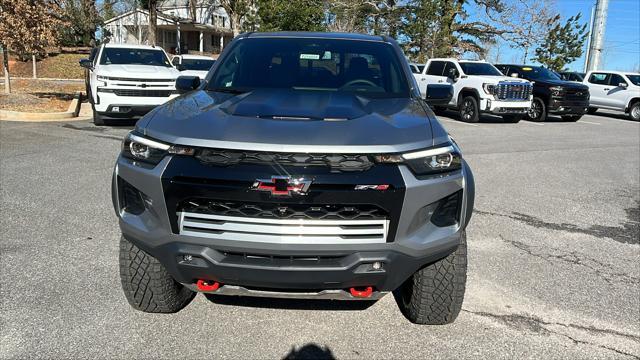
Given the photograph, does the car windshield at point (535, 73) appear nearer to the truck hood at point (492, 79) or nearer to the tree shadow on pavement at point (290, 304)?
the truck hood at point (492, 79)

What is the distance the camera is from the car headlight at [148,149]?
8.26 feet

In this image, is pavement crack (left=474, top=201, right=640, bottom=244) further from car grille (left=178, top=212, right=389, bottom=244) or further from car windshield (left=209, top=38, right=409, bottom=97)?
car grille (left=178, top=212, right=389, bottom=244)

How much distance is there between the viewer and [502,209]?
5.98 metres

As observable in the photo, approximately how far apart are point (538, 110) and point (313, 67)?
1574cm

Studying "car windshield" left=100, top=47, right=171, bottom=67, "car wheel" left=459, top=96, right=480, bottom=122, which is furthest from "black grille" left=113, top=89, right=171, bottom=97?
"car wheel" left=459, top=96, right=480, bottom=122

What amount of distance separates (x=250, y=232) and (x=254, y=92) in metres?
1.34

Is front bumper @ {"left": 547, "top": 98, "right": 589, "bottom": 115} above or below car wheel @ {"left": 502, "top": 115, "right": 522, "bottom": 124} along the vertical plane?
above

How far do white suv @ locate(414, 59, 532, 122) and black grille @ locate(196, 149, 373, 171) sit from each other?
12.8 metres

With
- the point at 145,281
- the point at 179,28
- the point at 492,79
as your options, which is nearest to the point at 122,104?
the point at 145,281

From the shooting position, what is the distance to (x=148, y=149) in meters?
2.61

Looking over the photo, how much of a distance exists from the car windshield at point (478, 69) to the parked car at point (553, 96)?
932 mm

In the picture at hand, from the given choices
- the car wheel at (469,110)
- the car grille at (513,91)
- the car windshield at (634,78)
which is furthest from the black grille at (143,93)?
the car windshield at (634,78)

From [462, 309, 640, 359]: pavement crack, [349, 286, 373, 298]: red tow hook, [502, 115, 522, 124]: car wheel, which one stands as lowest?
[502, 115, 522, 124]: car wheel

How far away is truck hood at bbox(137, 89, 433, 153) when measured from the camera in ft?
8.03
